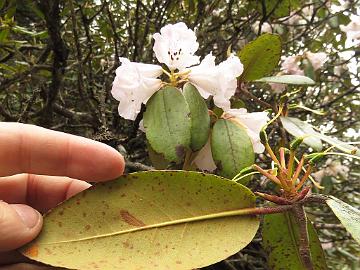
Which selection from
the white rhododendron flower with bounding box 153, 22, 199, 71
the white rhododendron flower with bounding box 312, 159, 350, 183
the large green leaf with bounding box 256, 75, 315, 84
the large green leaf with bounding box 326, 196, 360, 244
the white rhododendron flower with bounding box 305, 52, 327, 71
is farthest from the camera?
the white rhododendron flower with bounding box 312, 159, 350, 183

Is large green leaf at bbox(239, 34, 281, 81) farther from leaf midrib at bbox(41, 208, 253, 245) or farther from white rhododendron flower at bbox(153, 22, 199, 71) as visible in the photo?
leaf midrib at bbox(41, 208, 253, 245)

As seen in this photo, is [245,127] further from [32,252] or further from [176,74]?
[32,252]

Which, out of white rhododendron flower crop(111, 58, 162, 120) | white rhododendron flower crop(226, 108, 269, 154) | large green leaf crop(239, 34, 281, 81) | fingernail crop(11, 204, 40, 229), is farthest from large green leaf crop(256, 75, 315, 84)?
fingernail crop(11, 204, 40, 229)

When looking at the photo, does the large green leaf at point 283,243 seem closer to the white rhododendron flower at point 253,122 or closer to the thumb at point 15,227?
the white rhododendron flower at point 253,122

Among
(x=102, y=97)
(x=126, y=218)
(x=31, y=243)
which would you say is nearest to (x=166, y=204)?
(x=126, y=218)

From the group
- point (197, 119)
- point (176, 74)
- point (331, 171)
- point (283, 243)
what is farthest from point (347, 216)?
point (331, 171)

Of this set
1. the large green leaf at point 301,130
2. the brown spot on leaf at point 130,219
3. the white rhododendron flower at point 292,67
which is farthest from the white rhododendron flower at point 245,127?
the white rhododendron flower at point 292,67
